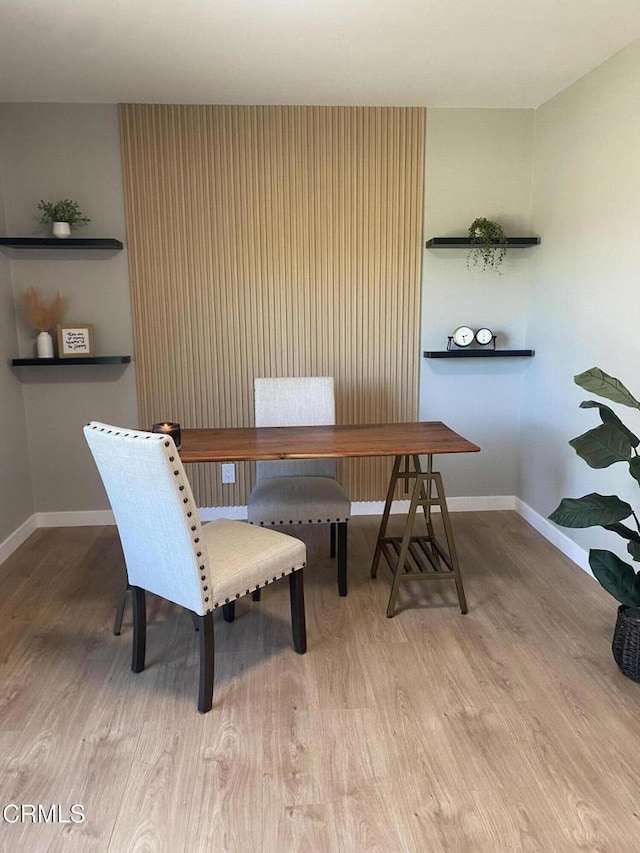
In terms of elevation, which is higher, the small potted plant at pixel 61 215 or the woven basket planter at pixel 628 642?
the small potted plant at pixel 61 215

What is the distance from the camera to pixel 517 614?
2619 mm

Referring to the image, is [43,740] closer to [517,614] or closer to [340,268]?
[517,614]

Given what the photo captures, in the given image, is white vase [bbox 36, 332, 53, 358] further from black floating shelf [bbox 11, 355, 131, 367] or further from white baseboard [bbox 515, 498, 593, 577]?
white baseboard [bbox 515, 498, 593, 577]

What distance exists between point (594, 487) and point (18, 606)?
282 centimetres

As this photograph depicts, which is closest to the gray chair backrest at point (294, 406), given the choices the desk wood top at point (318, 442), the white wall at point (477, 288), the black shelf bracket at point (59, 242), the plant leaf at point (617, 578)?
the desk wood top at point (318, 442)

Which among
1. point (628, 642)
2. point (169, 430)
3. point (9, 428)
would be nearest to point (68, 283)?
point (9, 428)

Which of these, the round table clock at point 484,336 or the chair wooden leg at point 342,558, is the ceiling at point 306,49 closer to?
the round table clock at point 484,336

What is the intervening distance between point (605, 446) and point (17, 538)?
10.2ft

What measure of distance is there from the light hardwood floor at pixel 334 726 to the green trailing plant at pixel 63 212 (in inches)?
78.7

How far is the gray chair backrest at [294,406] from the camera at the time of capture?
3119 mm

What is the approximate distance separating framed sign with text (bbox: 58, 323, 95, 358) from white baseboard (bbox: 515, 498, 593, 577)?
9.31 feet

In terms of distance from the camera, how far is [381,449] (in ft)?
7.98

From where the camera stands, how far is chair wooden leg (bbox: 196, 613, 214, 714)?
78.0 inches

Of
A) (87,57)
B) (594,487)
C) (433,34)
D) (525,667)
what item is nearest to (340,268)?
(433,34)
